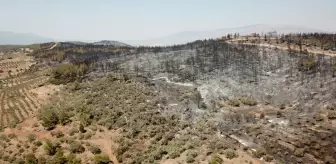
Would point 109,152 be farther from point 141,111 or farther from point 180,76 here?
point 180,76

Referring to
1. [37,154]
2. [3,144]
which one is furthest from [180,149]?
[3,144]

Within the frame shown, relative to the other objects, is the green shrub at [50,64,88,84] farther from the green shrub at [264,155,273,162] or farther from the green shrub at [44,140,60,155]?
the green shrub at [264,155,273,162]

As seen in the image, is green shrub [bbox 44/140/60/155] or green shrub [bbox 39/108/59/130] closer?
green shrub [bbox 44/140/60/155]

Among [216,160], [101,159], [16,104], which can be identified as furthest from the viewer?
[16,104]

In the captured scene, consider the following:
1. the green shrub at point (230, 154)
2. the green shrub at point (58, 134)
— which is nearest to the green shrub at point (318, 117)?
the green shrub at point (230, 154)

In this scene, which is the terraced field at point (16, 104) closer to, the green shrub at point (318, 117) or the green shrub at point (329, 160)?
the green shrub at point (329, 160)

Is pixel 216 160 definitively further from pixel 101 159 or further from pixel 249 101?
pixel 249 101

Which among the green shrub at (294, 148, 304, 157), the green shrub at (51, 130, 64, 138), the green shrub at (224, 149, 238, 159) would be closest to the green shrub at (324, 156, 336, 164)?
the green shrub at (294, 148, 304, 157)

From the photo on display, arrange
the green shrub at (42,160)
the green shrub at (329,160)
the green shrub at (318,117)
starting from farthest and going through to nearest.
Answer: the green shrub at (318,117) → the green shrub at (42,160) → the green shrub at (329,160)

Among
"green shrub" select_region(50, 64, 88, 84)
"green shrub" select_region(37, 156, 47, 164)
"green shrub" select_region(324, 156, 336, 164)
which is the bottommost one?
"green shrub" select_region(37, 156, 47, 164)

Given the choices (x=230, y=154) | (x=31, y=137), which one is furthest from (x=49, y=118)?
(x=230, y=154)

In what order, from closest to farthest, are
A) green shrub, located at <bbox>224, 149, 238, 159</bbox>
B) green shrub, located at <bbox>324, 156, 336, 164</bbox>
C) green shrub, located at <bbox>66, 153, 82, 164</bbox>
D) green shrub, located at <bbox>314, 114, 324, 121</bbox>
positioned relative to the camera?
green shrub, located at <bbox>324, 156, 336, 164</bbox> → green shrub, located at <bbox>224, 149, 238, 159</bbox> → green shrub, located at <bbox>66, 153, 82, 164</bbox> → green shrub, located at <bbox>314, 114, 324, 121</bbox>
